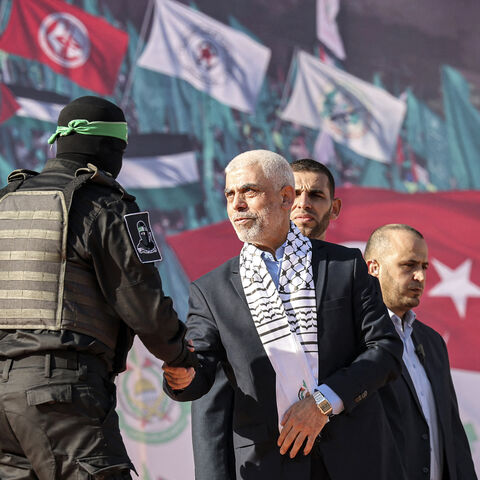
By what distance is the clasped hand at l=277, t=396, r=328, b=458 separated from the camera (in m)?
2.67

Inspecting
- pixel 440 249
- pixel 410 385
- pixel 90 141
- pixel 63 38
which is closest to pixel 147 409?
pixel 410 385

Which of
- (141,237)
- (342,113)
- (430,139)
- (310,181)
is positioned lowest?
(141,237)

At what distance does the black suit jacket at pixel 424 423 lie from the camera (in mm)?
3412

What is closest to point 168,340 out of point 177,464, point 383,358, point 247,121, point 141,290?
point 141,290

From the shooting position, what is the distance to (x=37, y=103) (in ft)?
17.7

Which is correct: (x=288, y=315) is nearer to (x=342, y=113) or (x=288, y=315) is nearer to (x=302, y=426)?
(x=302, y=426)

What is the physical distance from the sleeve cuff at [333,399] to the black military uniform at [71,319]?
454mm

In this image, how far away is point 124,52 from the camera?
5.56m

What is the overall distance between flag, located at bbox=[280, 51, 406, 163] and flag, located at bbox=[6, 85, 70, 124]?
5.00 ft

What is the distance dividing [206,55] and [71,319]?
358 cm

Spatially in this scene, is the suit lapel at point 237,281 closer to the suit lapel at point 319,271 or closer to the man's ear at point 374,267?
the suit lapel at point 319,271

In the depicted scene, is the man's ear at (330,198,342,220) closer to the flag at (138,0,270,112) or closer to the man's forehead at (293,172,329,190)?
the man's forehead at (293,172,329,190)

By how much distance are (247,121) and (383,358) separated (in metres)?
3.13

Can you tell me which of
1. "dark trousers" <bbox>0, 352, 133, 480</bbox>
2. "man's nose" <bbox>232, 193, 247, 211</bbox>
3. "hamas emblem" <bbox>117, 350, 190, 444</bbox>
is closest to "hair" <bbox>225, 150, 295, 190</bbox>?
"man's nose" <bbox>232, 193, 247, 211</bbox>
